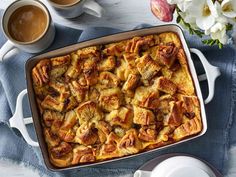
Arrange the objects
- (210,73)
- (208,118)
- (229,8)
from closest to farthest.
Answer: (229,8), (210,73), (208,118)

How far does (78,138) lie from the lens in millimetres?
1585

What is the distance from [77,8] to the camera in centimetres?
163

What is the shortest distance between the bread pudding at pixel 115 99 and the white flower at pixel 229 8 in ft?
1.09

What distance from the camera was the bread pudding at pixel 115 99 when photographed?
1.58m

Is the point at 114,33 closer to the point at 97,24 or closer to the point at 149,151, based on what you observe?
the point at 97,24

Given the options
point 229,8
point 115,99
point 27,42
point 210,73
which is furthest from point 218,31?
point 27,42

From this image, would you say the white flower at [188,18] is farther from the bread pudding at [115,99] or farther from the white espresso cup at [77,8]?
the white espresso cup at [77,8]

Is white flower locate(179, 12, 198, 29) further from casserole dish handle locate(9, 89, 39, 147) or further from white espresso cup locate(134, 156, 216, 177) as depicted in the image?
casserole dish handle locate(9, 89, 39, 147)

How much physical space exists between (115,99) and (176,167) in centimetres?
28

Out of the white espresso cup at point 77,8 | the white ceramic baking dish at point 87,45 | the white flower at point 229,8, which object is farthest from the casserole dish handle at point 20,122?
the white flower at point 229,8

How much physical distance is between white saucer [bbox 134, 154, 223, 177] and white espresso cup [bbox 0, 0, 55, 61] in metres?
0.51

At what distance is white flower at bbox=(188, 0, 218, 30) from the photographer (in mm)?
1284

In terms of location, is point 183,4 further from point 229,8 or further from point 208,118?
point 208,118

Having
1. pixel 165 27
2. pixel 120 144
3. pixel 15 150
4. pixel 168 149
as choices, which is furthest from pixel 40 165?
pixel 165 27
